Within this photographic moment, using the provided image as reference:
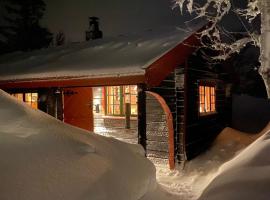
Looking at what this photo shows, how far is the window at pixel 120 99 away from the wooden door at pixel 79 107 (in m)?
0.92

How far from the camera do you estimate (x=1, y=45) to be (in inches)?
1253

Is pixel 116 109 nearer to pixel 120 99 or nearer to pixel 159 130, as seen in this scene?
pixel 120 99

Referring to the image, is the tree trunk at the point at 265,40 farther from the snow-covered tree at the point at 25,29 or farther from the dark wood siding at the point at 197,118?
the snow-covered tree at the point at 25,29

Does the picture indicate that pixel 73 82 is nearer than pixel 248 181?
No

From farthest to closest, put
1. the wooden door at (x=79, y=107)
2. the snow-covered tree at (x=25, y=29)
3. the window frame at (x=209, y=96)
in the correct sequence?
the snow-covered tree at (x=25, y=29) → the wooden door at (x=79, y=107) → the window frame at (x=209, y=96)

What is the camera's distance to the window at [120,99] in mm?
11750

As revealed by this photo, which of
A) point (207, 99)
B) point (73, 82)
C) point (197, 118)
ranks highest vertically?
point (73, 82)

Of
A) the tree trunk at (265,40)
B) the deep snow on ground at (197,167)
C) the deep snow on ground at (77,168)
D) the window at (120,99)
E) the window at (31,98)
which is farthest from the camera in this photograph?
the window at (31,98)

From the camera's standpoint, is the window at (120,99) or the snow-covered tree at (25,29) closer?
the window at (120,99)

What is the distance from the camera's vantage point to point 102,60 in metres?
11.1

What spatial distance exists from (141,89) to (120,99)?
2610 millimetres

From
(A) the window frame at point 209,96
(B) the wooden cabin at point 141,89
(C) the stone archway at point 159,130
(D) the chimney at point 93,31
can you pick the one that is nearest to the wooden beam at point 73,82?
(B) the wooden cabin at point 141,89

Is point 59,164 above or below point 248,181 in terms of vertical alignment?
above

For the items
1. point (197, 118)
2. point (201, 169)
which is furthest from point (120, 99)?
point (201, 169)
